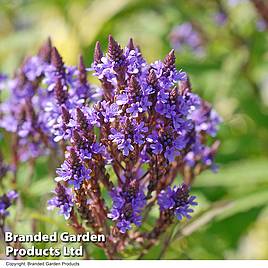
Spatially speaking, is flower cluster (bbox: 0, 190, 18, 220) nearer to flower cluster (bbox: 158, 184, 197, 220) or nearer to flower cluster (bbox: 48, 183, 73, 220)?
flower cluster (bbox: 48, 183, 73, 220)

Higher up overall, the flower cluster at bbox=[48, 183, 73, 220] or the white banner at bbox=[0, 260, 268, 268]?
the flower cluster at bbox=[48, 183, 73, 220]

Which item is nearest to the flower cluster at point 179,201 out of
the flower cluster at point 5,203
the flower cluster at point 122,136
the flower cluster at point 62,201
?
the flower cluster at point 122,136

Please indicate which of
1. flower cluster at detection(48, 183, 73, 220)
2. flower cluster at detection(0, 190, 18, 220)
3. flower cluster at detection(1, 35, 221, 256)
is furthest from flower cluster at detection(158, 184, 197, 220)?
flower cluster at detection(0, 190, 18, 220)

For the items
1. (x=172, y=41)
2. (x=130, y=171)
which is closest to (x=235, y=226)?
(x=172, y=41)

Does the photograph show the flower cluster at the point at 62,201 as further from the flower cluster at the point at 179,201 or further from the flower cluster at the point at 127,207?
the flower cluster at the point at 179,201

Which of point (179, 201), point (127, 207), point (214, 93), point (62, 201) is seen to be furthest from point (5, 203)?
point (214, 93)

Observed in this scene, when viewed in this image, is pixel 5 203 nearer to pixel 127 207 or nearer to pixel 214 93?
pixel 127 207
